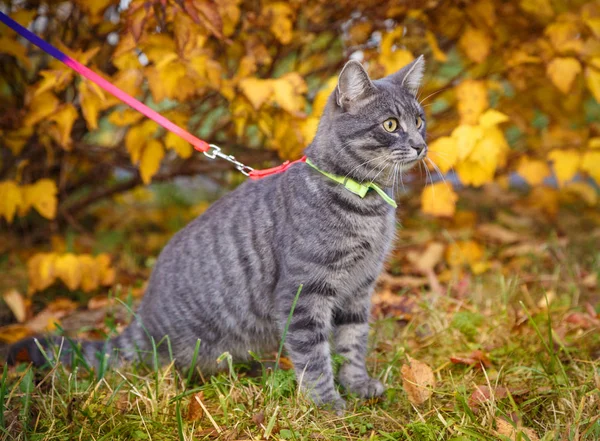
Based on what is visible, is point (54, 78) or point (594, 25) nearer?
point (54, 78)

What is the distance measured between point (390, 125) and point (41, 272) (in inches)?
91.2

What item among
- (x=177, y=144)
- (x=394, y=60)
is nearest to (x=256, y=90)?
(x=177, y=144)

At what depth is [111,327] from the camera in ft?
9.45

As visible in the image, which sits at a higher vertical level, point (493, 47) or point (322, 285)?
point (493, 47)

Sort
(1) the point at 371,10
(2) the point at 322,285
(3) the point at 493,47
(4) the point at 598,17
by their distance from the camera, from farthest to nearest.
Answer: (3) the point at 493,47 → (1) the point at 371,10 → (4) the point at 598,17 → (2) the point at 322,285

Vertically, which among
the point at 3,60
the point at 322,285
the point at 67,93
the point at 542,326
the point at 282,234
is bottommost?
the point at 542,326

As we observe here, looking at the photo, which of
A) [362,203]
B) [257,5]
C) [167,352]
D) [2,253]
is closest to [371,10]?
[257,5]

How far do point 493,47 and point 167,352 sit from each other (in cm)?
273

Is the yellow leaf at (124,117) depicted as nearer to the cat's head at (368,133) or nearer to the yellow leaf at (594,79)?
the cat's head at (368,133)

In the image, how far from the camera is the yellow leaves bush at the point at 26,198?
3.16 meters

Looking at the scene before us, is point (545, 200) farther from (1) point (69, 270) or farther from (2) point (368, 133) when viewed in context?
(1) point (69, 270)

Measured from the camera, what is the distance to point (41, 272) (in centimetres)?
338

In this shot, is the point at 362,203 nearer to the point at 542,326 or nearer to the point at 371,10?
the point at 542,326

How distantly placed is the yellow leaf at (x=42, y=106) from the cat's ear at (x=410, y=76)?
1723mm
